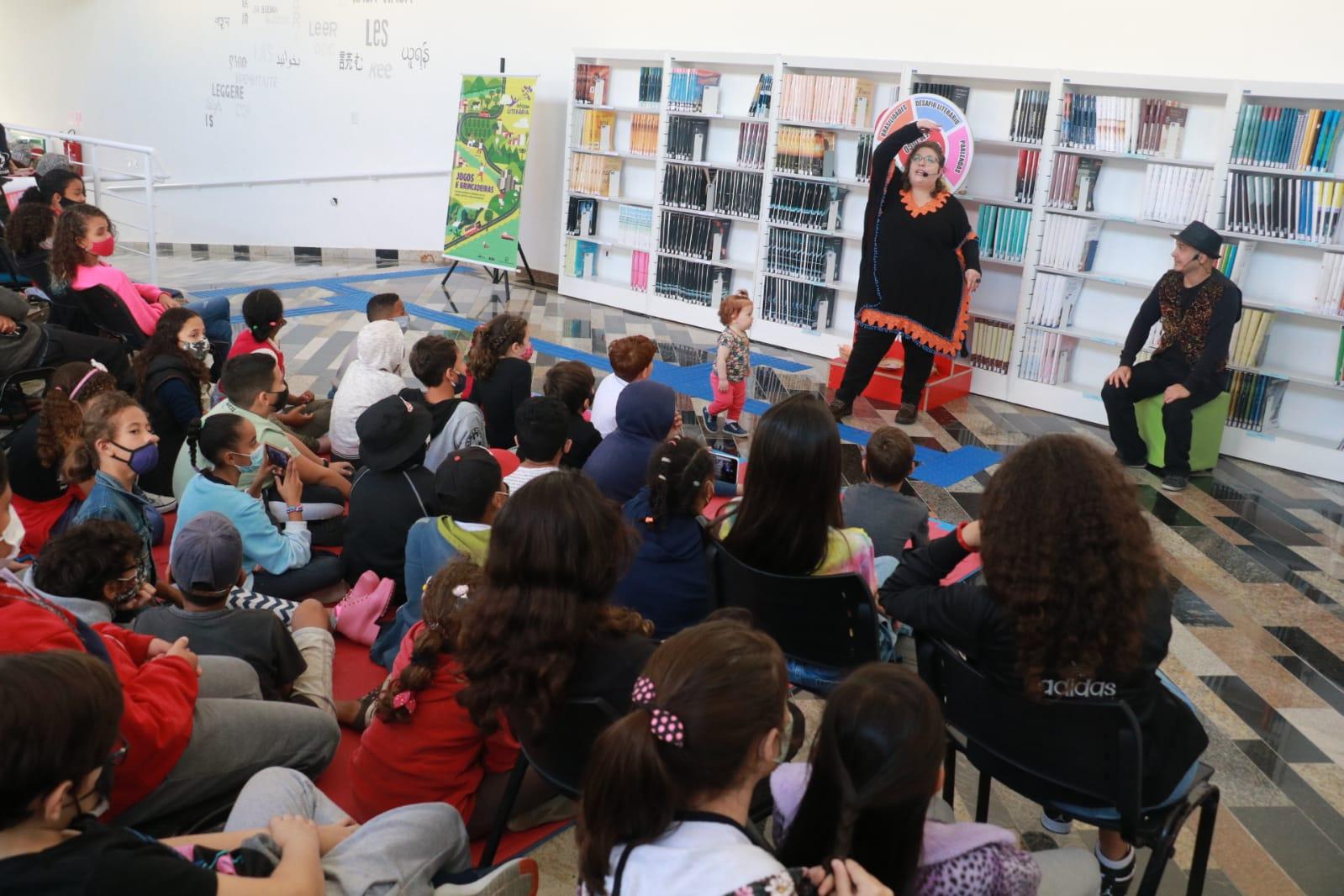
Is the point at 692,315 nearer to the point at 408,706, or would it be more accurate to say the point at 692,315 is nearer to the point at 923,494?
the point at 923,494

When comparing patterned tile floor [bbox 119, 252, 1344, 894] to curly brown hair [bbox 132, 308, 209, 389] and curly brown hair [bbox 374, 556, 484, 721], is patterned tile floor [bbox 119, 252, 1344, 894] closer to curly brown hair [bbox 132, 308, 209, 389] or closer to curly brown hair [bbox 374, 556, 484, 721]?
curly brown hair [bbox 374, 556, 484, 721]

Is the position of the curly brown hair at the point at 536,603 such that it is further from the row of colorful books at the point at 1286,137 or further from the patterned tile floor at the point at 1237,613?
the row of colorful books at the point at 1286,137

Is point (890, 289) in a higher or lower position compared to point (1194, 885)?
higher

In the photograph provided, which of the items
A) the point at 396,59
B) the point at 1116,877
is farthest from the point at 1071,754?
the point at 396,59

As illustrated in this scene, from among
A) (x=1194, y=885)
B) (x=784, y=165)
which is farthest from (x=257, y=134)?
(x=1194, y=885)

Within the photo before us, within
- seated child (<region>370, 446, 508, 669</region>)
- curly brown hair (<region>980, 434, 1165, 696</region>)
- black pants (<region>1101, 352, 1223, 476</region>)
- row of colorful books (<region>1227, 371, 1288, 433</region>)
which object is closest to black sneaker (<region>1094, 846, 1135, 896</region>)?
curly brown hair (<region>980, 434, 1165, 696</region>)

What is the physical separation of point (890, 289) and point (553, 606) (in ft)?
15.4

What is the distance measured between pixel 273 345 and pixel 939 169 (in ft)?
12.2

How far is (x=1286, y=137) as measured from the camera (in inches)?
217

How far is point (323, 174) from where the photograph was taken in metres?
10.6

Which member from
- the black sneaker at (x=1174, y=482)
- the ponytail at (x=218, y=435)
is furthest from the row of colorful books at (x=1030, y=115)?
the ponytail at (x=218, y=435)

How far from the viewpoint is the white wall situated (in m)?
6.10

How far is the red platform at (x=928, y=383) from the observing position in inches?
259

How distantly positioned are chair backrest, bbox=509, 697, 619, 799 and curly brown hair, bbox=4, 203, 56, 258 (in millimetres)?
4620
